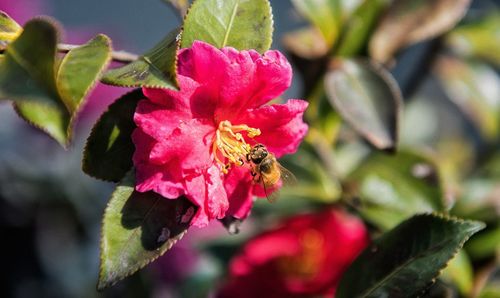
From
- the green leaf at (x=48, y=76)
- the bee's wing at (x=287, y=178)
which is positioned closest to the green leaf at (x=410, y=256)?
the bee's wing at (x=287, y=178)

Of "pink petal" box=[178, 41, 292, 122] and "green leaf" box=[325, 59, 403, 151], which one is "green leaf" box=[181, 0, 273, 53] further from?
"green leaf" box=[325, 59, 403, 151]

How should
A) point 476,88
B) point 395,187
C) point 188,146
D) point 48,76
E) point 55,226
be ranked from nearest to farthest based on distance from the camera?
point 48,76 < point 188,146 < point 395,187 < point 476,88 < point 55,226

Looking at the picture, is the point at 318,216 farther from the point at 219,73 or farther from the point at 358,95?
the point at 219,73

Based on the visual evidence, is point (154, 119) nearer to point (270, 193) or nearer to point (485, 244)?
point (270, 193)

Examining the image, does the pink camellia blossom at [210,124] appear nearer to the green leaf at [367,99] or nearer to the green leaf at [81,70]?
the green leaf at [81,70]

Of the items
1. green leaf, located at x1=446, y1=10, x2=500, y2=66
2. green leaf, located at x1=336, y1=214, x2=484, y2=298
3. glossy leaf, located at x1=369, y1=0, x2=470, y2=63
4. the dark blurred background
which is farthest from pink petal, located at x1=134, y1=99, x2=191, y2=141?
the dark blurred background

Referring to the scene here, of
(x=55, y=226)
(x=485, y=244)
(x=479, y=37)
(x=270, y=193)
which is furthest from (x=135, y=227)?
(x=55, y=226)

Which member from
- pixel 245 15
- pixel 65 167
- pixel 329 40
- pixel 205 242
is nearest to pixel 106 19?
pixel 65 167
